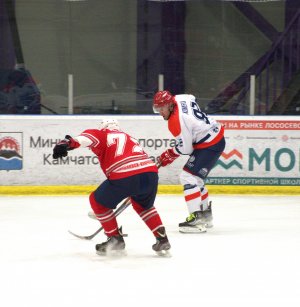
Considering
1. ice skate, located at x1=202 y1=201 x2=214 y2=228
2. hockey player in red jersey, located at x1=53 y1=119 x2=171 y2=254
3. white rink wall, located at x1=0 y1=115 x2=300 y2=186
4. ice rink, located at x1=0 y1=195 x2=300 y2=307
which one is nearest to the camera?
ice rink, located at x1=0 y1=195 x2=300 y2=307

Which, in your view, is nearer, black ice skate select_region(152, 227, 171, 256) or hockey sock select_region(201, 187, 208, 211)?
black ice skate select_region(152, 227, 171, 256)

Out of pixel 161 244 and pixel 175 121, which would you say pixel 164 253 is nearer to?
pixel 161 244

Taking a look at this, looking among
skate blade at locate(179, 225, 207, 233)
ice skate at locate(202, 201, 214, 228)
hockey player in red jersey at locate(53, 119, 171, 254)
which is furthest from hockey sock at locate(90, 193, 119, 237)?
ice skate at locate(202, 201, 214, 228)

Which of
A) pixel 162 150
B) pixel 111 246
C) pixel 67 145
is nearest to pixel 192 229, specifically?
pixel 111 246

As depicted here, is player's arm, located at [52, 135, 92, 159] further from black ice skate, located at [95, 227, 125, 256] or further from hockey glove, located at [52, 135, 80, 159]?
black ice skate, located at [95, 227, 125, 256]

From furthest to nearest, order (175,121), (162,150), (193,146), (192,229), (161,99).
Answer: (162,150) < (193,146) < (192,229) < (175,121) < (161,99)

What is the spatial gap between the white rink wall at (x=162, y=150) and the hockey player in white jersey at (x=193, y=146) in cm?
191

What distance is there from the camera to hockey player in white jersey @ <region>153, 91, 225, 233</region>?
514 cm

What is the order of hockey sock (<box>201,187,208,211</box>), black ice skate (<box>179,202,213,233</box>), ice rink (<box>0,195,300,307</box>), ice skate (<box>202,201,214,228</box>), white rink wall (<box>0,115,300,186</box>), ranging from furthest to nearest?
white rink wall (<box>0,115,300,186</box>), hockey sock (<box>201,187,208,211</box>), ice skate (<box>202,201,214,228</box>), black ice skate (<box>179,202,213,233</box>), ice rink (<box>0,195,300,307</box>)

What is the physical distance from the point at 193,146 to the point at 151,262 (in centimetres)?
133

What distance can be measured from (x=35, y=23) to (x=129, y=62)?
104 centimetres

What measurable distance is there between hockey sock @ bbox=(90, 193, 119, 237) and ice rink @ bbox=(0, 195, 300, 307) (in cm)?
16

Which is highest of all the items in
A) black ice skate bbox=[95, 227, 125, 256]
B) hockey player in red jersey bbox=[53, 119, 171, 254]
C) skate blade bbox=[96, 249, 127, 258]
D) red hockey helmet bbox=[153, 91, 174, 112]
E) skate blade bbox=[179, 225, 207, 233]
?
red hockey helmet bbox=[153, 91, 174, 112]

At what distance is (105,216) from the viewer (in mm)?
4328
